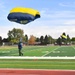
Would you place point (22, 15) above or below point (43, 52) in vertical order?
above

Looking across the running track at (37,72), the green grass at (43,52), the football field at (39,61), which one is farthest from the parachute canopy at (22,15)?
the running track at (37,72)

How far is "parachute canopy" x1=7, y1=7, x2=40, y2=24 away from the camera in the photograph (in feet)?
70.3

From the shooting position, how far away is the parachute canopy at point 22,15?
21.4 m

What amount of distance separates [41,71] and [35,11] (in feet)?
31.9

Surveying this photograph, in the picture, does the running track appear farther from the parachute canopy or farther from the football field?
the parachute canopy

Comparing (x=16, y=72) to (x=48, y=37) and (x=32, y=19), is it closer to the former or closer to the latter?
(x=32, y=19)

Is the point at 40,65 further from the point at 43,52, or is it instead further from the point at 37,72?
the point at 43,52

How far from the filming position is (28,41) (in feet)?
472

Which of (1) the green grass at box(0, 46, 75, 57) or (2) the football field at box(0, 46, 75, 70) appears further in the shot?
(1) the green grass at box(0, 46, 75, 57)

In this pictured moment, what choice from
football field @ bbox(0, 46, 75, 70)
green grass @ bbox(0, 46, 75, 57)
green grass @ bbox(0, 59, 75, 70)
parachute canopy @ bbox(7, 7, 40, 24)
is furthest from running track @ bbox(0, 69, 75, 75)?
green grass @ bbox(0, 46, 75, 57)

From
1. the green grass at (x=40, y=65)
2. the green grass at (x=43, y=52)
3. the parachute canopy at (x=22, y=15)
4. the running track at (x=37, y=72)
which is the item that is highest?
the parachute canopy at (x=22, y=15)

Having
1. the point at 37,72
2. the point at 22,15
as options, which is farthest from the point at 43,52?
the point at 37,72

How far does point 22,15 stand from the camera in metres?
21.6

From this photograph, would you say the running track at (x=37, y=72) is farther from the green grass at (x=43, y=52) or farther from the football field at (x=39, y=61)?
the green grass at (x=43, y=52)
